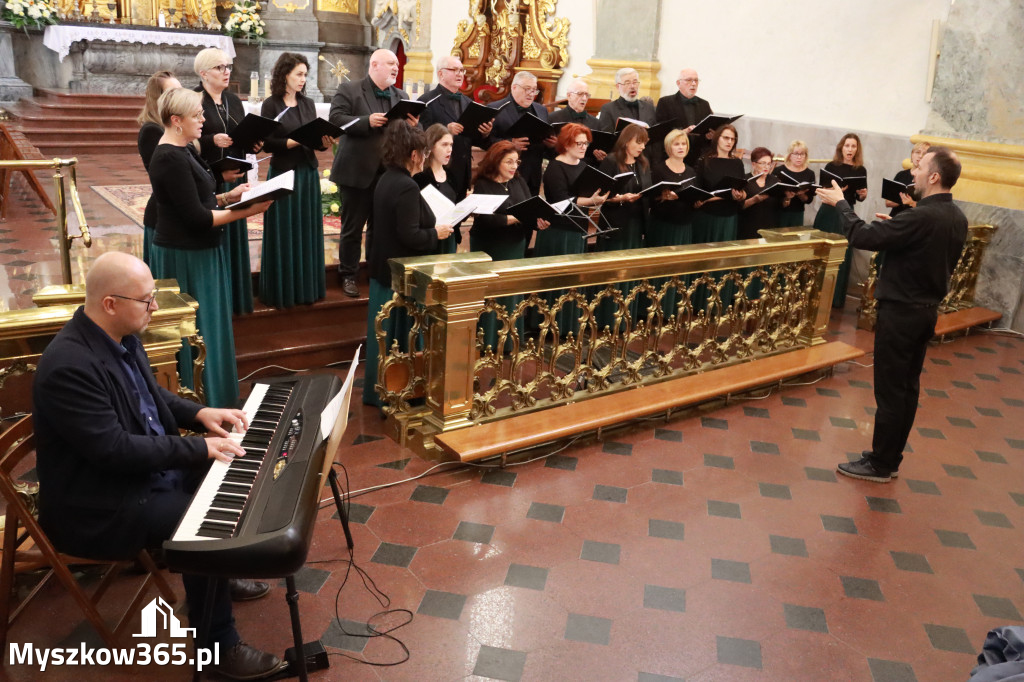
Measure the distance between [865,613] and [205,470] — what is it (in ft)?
9.16

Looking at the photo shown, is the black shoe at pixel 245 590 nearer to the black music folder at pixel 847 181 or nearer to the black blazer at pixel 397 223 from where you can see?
the black blazer at pixel 397 223

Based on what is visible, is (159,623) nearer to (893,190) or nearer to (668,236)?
(668,236)

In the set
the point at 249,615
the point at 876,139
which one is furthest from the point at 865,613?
the point at 876,139

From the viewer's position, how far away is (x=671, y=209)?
699 cm

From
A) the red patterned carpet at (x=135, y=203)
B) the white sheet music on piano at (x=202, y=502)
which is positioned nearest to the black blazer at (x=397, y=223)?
the white sheet music on piano at (x=202, y=502)

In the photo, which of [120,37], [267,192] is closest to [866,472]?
[267,192]

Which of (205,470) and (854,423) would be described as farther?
(854,423)

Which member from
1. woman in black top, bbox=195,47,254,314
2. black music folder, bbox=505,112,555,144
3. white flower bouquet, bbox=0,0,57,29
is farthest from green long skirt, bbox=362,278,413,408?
white flower bouquet, bbox=0,0,57,29

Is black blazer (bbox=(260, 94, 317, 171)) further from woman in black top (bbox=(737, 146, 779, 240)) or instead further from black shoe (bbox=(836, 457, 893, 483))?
black shoe (bbox=(836, 457, 893, 483))

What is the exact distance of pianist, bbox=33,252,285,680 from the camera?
2.63 metres

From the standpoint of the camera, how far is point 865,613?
→ 3.65 metres

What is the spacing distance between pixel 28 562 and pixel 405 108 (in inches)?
147

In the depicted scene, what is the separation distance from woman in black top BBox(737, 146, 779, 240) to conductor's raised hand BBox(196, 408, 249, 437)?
534 cm

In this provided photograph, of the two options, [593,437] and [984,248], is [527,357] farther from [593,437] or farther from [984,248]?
[984,248]
